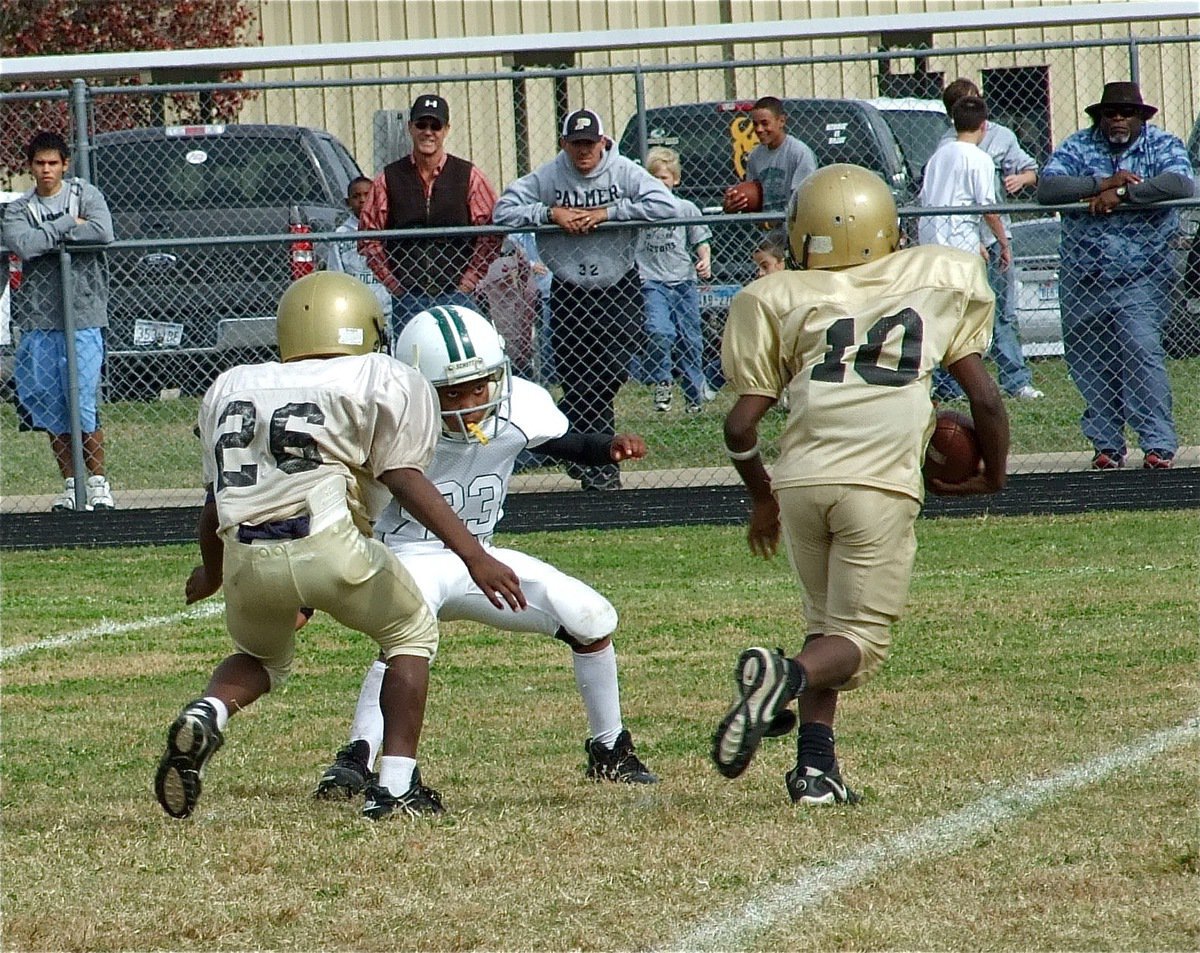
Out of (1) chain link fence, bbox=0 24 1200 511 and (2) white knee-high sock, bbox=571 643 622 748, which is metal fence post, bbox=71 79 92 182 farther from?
(2) white knee-high sock, bbox=571 643 622 748

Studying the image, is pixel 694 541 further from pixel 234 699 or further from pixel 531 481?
pixel 234 699

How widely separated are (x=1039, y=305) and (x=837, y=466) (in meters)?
9.36

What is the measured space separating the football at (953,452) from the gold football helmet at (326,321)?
1467 millimetres

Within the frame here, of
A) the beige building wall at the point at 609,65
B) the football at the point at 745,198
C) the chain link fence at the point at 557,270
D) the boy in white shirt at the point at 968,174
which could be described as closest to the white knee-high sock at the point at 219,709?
the chain link fence at the point at 557,270

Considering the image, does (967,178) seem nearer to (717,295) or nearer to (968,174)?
(968,174)

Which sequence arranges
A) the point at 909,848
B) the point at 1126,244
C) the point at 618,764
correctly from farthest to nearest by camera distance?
the point at 1126,244, the point at 618,764, the point at 909,848

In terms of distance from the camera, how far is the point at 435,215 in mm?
10727

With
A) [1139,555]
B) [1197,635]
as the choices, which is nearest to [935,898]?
[1197,635]

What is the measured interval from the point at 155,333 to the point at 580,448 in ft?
25.8

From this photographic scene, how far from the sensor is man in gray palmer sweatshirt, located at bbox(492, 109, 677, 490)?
1045 cm

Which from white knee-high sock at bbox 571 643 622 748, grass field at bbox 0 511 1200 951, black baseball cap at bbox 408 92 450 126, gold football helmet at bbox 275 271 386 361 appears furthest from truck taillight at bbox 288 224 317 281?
gold football helmet at bbox 275 271 386 361

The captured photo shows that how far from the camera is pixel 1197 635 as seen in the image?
269 inches

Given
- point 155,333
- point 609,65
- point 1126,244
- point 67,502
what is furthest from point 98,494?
point 609,65

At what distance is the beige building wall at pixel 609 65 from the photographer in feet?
53.8
